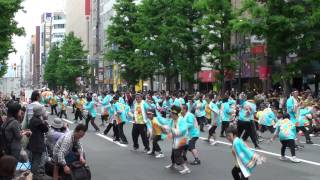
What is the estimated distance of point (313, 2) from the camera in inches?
1126

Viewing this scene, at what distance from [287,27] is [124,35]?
2873 centimetres

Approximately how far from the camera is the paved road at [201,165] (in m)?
12.1

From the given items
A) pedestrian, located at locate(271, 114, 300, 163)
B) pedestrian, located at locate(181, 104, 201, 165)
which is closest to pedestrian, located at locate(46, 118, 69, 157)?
pedestrian, located at locate(181, 104, 201, 165)

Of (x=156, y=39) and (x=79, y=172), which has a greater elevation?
(x=156, y=39)

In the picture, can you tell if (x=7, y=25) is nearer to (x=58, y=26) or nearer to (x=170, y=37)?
(x=170, y=37)

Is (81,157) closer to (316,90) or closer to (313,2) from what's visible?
(313,2)

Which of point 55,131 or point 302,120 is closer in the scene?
point 55,131

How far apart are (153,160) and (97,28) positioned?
9504 cm

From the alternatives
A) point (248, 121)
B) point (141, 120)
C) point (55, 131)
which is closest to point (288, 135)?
point (248, 121)

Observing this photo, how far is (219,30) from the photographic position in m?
35.4

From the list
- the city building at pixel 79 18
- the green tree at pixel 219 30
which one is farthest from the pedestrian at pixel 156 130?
the city building at pixel 79 18

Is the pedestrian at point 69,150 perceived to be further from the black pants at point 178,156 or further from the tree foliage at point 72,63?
the tree foliage at point 72,63

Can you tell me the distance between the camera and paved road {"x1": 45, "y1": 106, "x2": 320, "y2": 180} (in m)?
12.1

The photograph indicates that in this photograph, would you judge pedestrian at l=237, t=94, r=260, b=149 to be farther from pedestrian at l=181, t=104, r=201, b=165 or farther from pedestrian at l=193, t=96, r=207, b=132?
pedestrian at l=193, t=96, r=207, b=132
